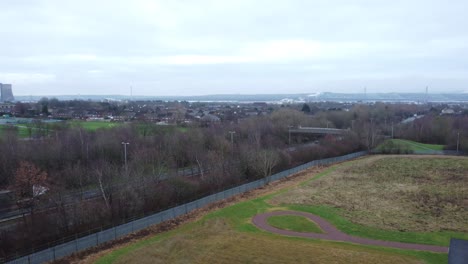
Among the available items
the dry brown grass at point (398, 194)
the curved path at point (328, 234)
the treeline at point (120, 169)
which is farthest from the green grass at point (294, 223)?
the treeline at point (120, 169)

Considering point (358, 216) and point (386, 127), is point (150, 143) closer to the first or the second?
point (358, 216)

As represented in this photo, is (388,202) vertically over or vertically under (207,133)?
under

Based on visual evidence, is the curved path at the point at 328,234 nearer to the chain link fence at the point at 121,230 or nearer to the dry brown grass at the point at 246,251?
the dry brown grass at the point at 246,251

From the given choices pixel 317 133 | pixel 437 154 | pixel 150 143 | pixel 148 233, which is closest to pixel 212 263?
pixel 148 233

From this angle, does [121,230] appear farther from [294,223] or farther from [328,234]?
[328,234]

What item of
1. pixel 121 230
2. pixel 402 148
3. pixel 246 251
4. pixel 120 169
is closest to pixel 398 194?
pixel 246 251
